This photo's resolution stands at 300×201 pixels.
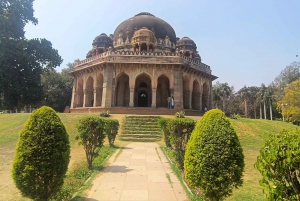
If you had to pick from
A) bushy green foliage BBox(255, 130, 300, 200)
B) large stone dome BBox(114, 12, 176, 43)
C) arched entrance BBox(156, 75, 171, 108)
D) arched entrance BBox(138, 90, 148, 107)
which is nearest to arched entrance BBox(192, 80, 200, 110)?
arched entrance BBox(156, 75, 171, 108)

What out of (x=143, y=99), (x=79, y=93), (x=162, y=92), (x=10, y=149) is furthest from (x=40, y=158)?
(x=79, y=93)

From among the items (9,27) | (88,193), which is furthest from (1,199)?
(9,27)

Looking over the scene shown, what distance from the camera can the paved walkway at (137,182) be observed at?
172 inches

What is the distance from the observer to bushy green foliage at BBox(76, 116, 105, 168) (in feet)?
21.4

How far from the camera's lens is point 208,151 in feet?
11.0

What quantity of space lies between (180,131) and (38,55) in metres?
21.1

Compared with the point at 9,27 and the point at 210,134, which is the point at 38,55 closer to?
the point at 9,27

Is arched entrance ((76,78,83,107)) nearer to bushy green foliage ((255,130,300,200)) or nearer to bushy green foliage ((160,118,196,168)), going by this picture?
bushy green foliage ((160,118,196,168))

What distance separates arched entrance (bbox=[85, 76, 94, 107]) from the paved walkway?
18129 millimetres

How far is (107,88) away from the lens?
21.1 metres

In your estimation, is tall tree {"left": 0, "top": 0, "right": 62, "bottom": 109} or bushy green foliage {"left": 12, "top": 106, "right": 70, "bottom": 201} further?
tall tree {"left": 0, "top": 0, "right": 62, "bottom": 109}

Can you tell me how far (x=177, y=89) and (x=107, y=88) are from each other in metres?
6.66

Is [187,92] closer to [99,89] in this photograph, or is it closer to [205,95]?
[205,95]

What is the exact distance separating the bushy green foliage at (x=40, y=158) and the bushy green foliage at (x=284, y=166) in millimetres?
3025
